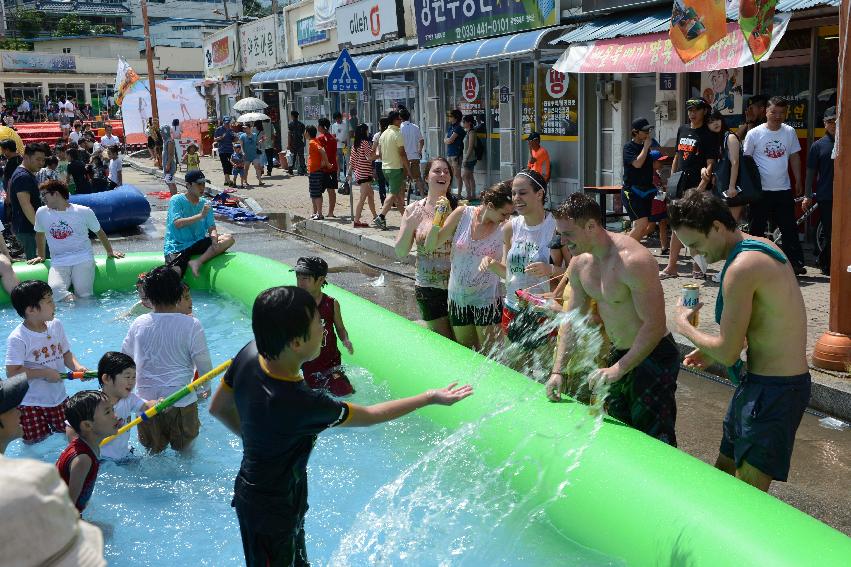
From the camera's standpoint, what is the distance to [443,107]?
1805 cm

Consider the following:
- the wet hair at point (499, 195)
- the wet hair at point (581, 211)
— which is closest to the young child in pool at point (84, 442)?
the wet hair at point (581, 211)

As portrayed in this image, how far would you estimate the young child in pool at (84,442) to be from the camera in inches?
160

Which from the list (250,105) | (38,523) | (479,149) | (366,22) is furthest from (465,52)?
(38,523)

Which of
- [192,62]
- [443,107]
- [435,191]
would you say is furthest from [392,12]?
[192,62]

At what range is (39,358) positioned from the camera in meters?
5.31

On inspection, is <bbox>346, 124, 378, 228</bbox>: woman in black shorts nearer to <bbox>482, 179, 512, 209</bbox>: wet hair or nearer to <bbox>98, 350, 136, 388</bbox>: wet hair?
<bbox>482, 179, 512, 209</bbox>: wet hair

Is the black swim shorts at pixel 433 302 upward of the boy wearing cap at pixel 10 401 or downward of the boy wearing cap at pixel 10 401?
downward

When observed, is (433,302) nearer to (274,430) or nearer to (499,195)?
(499,195)

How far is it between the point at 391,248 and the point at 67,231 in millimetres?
4648

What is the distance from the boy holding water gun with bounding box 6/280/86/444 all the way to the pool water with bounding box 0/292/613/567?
0.75ft

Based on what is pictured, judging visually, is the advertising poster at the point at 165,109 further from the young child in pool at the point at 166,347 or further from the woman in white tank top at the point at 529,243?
the woman in white tank top at the point at 529,243

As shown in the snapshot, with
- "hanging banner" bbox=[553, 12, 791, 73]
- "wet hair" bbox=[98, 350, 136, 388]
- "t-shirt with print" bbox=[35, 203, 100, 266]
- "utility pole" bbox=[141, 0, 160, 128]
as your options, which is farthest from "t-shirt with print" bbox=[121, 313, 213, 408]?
"utility pole" bbox=[141, 0, 160, 128]

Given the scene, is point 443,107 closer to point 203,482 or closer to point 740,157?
point 740,157

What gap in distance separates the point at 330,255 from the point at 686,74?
5.61 meters
